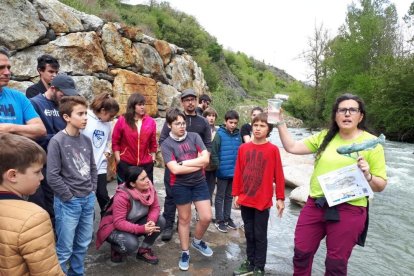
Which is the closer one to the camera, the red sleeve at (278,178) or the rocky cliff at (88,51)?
the red sleeve at (278,178)

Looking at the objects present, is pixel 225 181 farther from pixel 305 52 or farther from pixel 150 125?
pixel 305 52

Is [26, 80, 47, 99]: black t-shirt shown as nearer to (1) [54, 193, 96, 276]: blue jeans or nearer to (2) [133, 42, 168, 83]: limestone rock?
(1) [54, 193, 96, 276]: blue jeans

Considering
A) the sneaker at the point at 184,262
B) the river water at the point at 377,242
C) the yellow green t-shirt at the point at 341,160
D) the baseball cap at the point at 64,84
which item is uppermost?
the baseball cap at the point at 64,84

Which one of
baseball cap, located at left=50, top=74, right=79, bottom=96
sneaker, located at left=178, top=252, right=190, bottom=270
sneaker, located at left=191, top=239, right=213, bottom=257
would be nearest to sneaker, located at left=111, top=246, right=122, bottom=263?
sneaker, located at left=178, top=252, right=190, bottom=270

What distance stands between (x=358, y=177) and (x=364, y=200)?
0.23 metres

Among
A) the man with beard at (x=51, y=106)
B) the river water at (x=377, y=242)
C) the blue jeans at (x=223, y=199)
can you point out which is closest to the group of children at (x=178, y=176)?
the blue jeans at (x=223, y=199)

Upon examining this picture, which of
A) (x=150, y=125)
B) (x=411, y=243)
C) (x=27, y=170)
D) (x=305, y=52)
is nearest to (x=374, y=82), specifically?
(x=305, y=52)

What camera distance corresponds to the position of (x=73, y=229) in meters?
2.88

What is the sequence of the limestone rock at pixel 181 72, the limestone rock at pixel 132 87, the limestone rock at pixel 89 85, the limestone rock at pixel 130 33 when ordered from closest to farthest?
the limestone rock at pixel 89 85 → the limestone rock at pixel 132 87 → the limestone rock at pixel 130 33 → the limestone rock at pixel 181 72

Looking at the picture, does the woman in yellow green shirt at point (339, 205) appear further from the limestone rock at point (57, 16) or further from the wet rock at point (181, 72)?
the wet rock at point (181, 72)

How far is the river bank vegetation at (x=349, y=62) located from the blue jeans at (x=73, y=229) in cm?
1474

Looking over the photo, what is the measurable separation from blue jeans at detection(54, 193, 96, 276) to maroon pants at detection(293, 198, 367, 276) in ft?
6.22

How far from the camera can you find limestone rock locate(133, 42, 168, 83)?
982 cm

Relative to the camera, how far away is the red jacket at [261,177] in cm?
336
